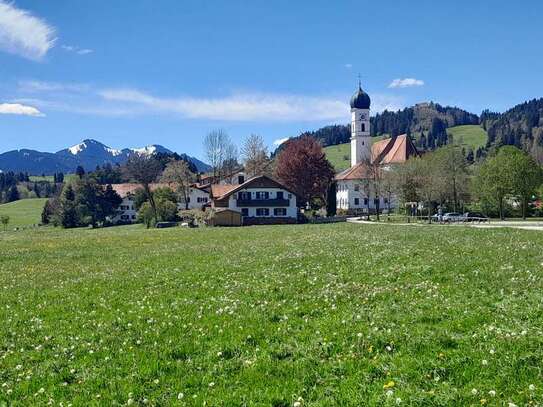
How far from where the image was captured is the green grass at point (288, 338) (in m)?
7.65

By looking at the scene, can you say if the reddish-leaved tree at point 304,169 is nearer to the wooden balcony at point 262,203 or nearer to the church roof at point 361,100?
the wooden balcony at point 262,203

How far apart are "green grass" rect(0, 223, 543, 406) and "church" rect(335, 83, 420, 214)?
284 ft

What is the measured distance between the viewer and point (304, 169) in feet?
349

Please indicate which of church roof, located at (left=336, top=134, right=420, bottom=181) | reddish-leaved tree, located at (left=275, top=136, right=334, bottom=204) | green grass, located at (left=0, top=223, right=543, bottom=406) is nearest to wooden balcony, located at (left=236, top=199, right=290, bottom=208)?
reddish-leaved tree, located at (left=275, top=136, right=334, bottom=204)

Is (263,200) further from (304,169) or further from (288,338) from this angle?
(288,338)

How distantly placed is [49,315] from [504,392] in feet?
38.3

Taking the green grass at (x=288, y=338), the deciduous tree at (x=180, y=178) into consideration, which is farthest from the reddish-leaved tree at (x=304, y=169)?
the green grass at (x=288, y=338)

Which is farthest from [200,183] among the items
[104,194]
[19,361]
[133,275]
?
[19,361]

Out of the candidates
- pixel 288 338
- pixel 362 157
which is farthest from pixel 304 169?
pixel 288 338

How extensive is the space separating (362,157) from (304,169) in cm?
3723

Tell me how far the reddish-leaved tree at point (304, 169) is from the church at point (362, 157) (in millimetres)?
8903

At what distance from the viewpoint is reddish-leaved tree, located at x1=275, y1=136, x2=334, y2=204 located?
350 ft

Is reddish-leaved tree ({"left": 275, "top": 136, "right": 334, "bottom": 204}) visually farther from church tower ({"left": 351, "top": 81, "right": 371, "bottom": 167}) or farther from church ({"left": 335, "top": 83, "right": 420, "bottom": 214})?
church tower ({"left": 351, "top": 81, "right": 371, "bottom": 167})

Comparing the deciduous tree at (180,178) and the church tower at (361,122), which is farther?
the church tower at (361,122)
